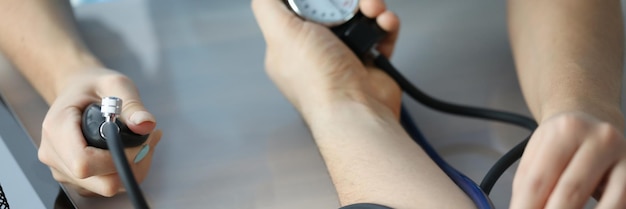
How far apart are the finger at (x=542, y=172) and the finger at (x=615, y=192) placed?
4 cm

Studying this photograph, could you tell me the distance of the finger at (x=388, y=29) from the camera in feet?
2.62

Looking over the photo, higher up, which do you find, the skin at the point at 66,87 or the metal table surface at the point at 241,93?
the skin at the point at 66,87

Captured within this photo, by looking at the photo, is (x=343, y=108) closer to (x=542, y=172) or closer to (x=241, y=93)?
(x=241, y=93)

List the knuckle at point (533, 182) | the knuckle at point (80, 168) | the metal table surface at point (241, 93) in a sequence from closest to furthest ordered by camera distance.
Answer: the knuckle at point (533, 182)
the knuckle at point (80, 168)
the metal table surface at point (241, 93)

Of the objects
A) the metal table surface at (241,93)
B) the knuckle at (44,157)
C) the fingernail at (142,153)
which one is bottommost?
the metal table surface at (241,93)

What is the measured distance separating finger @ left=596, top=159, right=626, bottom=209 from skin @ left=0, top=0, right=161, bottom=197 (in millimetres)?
354

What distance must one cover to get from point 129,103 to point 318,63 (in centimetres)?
20

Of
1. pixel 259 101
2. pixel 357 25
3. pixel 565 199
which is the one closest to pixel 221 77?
pixel 259 101

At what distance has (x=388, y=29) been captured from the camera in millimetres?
806

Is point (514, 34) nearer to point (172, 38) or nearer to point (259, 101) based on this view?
point (259, 101)

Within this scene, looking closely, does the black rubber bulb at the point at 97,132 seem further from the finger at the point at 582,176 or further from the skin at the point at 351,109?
the finger at the point at 582,176

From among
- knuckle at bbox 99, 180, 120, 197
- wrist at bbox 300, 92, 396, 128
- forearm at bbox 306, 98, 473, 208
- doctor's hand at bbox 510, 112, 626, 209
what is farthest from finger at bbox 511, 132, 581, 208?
knuckle at bbox 99, 180, 120, 197

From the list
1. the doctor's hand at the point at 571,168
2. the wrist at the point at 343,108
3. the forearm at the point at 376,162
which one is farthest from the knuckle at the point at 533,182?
the wrist at the point at 343,108

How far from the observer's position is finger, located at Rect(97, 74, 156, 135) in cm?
65
